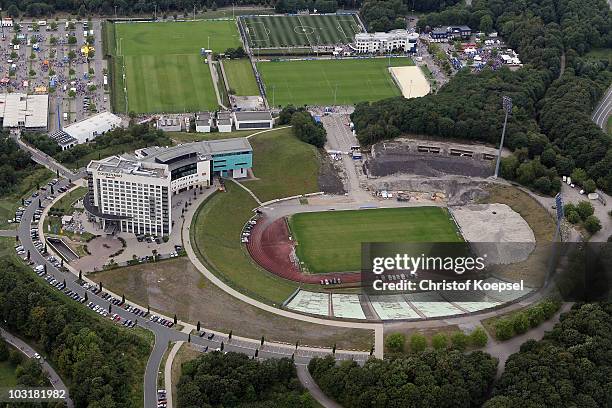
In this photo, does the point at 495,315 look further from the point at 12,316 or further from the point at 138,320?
the point at 12,316

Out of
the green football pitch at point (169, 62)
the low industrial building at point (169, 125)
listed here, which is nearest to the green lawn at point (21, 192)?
the low industrial building at point (169, 125)

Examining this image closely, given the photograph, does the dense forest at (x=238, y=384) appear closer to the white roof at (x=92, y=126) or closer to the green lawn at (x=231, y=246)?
the green lawn at (x=231, y=246)

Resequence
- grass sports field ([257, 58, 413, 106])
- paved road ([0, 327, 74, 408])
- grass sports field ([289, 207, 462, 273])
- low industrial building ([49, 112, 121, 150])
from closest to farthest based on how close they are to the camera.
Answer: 1. paved road ([0, 327, 74, 408])
2. grass sports field ([289, 207, 462, 273])
3. low industrial building ([49, 112, 121, 150])
4. grass sports field ([257, 58, 413, 106])

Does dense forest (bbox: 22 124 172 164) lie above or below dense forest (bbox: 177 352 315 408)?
above

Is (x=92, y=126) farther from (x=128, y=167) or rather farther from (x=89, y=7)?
(x=89, y=7)

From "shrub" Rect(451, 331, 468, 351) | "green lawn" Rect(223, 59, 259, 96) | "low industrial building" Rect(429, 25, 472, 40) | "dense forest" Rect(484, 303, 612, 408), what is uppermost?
"low industrial building" Rect(429, 25, 472, 40)

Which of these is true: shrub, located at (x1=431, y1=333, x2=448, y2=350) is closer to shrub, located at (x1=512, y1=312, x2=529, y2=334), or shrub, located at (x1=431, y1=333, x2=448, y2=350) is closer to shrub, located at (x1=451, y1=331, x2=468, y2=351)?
shrub, located at (x1=451, y1=331, x2=468, y2=351)

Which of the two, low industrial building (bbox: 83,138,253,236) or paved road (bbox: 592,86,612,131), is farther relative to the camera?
paved road (bbox: 592,86,612,131)

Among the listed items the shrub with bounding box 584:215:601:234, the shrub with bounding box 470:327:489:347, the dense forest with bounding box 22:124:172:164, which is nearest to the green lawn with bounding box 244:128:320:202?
the dense forest with bounding box 22:124:172:164
